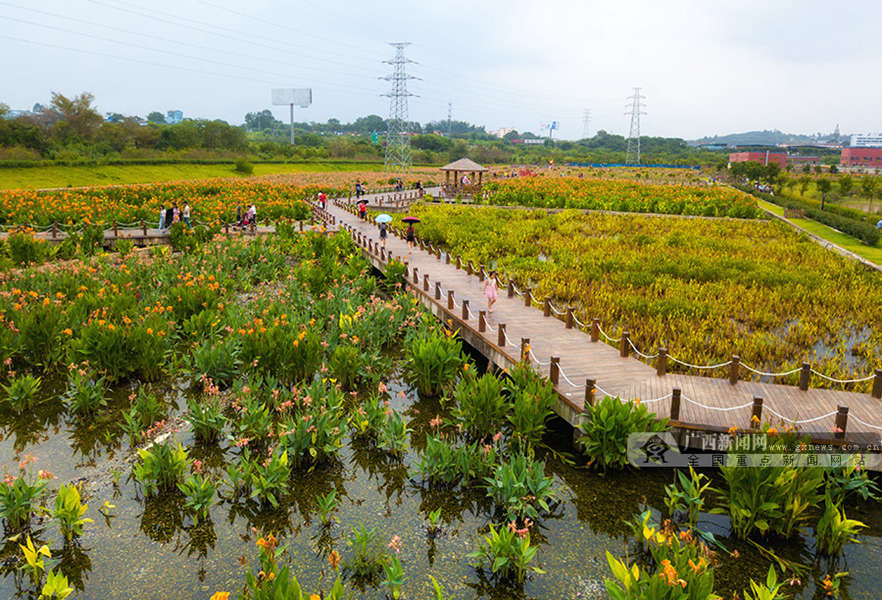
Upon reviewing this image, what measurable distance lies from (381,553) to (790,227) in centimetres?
3180

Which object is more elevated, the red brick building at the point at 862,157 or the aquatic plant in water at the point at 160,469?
the red brick building at the point at 862,157

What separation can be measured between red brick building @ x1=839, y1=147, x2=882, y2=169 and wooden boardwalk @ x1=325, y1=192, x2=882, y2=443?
126649 millimetres

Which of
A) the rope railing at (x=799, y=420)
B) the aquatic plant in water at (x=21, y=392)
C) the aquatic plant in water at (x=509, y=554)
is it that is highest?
the rope railing at (x=799, y=420)

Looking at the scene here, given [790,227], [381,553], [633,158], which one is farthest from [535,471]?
[633,158]

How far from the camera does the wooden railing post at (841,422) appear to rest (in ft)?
25.9

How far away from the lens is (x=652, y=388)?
31.9 feet

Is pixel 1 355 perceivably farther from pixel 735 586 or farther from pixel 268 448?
pixel 735 586

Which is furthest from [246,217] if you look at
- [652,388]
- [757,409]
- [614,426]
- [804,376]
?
[757,409]

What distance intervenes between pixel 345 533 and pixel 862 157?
140 metres

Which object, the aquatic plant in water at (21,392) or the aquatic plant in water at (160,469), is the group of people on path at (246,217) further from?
the aquatic plant in water at (160,469)

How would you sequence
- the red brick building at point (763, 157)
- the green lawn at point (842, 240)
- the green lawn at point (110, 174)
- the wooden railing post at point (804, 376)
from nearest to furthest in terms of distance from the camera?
1. the wooden railing post at point (804, 376)
2. the green lawn at point (842, 240)
3. the green lawn at point (110, 174)
4. the red brick building at point (763, 157)

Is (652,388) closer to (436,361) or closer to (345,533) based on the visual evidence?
(436,361)

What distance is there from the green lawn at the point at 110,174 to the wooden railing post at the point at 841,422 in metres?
54.4

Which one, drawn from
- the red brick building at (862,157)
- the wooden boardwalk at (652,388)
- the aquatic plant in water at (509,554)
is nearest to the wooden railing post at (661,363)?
the wooden boardwalk at (652,388)
